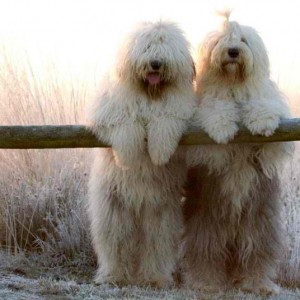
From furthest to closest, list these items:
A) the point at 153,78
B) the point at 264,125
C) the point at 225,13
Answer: the point at 225,13, the point at 153,78, the point at 264,125

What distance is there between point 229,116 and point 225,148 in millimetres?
249

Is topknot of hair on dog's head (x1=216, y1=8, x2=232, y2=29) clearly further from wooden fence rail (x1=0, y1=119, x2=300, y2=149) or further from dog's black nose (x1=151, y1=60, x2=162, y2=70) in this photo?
wooden fence rail (x1=0, y1=119, x2=300, y2=149)

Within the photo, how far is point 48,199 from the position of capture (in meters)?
7.58

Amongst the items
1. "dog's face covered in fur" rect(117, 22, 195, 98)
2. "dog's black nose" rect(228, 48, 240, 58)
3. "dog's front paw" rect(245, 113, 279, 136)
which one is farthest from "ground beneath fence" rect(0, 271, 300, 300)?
"dog's black nose" rect(228, 48, 240, 58)

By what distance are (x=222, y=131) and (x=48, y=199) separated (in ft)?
7.25

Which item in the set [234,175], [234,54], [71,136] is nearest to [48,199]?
[71,136]

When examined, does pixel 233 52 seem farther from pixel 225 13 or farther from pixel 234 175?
pixel 234 175

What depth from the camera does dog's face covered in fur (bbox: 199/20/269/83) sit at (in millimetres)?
5949

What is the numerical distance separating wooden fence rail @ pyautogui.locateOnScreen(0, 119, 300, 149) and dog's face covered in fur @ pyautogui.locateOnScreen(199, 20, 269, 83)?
0.38 meters

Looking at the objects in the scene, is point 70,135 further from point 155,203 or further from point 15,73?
point 15,73

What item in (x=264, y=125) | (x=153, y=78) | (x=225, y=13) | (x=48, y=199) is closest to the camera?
(x=264, y=125)

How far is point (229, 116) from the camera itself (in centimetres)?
594

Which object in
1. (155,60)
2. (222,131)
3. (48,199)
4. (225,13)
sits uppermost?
(225,13)

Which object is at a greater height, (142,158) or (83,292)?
(142,158)
